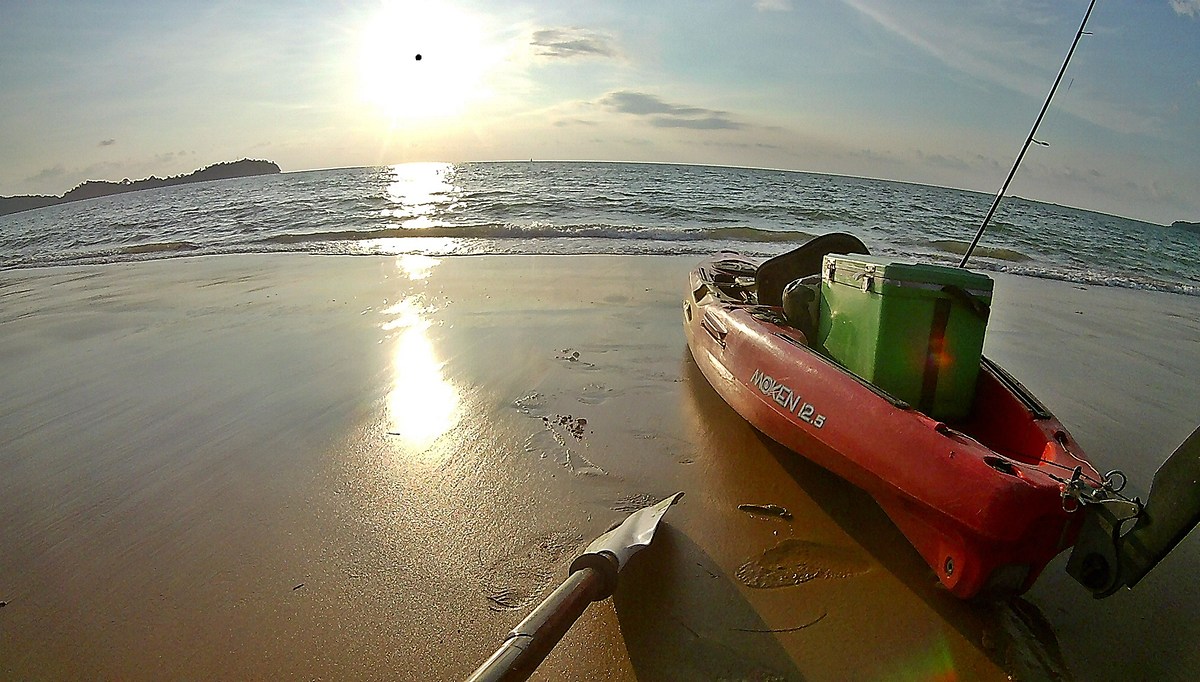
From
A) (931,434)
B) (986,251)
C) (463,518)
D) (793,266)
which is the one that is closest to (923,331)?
(931,434)

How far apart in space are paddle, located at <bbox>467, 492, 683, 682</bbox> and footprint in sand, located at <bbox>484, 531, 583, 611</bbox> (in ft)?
1.11

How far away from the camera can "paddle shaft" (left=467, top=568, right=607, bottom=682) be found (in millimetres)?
1808

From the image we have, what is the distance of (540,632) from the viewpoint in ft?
6.49

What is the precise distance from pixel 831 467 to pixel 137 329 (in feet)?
25.2

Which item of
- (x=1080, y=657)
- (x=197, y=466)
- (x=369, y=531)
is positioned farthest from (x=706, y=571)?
(x=197, y=466)

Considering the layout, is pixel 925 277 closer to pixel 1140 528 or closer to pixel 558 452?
pixel 1140 528

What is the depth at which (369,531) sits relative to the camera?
130 inches

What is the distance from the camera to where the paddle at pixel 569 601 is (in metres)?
1.83

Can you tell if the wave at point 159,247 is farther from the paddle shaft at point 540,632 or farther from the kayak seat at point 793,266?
the paddle shaft at point 540,632

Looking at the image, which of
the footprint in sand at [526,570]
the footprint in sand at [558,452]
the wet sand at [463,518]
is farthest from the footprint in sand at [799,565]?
the footprint in sand at [558,452]

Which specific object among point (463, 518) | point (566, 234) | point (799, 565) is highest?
point (566, 234)

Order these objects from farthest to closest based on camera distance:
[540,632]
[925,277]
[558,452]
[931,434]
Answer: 1. [558,452]
2. [925,277]
3. [931,434]
4. [540,632]

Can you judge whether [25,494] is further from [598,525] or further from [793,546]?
[793,546]

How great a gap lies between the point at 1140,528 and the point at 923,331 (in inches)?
52.5
